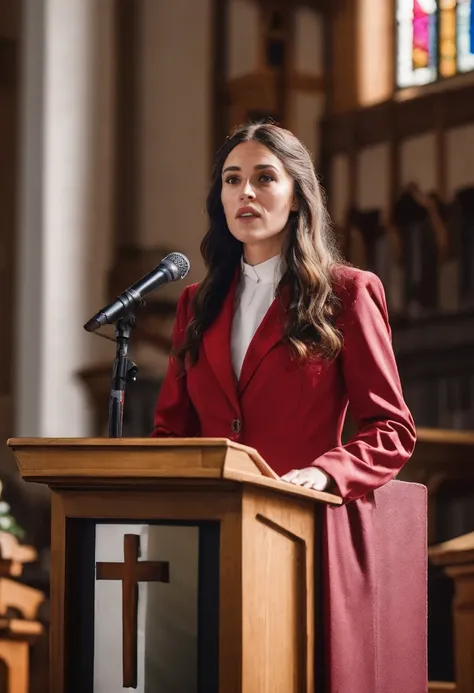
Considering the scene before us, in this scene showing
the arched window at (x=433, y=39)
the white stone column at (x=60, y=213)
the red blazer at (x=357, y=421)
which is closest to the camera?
the red blazer at (x=357, y=421)

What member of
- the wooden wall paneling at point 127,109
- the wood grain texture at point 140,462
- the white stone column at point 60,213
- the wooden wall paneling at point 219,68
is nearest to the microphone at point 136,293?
the wood grain texture at point 140,462

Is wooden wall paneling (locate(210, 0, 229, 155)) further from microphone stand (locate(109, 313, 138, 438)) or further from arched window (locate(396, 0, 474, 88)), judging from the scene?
microphone stand (locate(109, 313, 138, 438))

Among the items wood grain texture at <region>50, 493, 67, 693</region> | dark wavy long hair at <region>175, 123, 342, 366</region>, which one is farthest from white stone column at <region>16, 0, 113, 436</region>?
wood grain texture at <region>50, 493, 67, 693</region>

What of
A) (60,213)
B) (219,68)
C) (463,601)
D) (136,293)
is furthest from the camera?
(219,68)

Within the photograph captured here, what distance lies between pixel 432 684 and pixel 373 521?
1.90 m

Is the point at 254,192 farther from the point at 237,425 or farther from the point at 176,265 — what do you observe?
the point at 237,425

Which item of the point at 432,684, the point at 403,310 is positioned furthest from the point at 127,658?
the point at 403,310

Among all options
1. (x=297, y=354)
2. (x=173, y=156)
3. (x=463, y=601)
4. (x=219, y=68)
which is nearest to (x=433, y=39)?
(x=219, y=68)

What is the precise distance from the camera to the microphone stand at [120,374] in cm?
246

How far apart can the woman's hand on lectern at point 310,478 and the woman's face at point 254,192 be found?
51 centimetres

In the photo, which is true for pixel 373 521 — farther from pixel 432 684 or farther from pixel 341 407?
pixel 432 684

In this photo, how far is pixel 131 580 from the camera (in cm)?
225

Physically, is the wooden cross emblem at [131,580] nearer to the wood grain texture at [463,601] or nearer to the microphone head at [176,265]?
the microphone head at [176,265]

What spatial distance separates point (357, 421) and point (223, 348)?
0.30 meters
